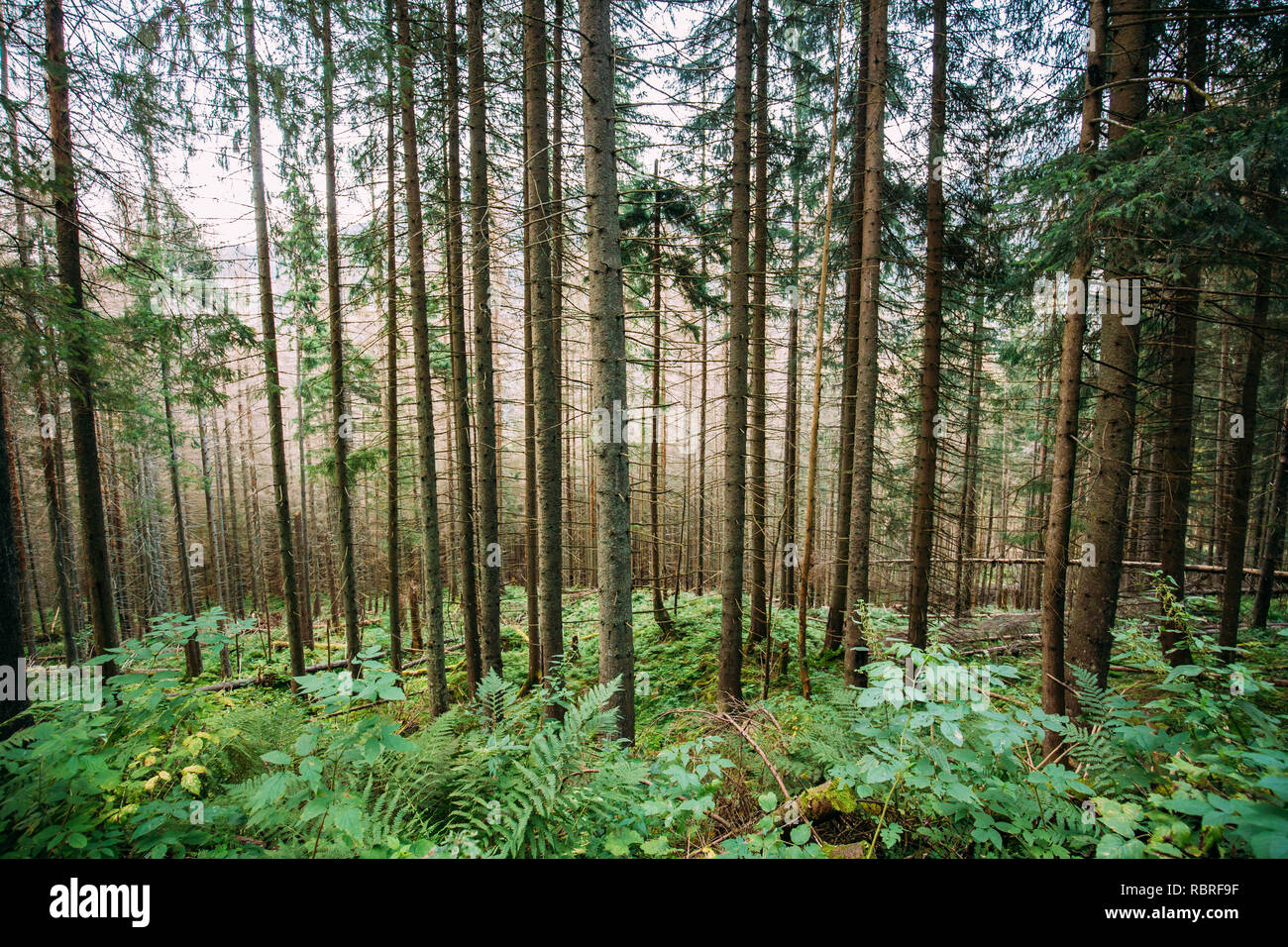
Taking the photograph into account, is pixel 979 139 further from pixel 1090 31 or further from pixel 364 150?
pixel 364 150

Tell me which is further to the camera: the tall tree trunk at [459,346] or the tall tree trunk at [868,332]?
the tall tree trunk at [459,346]

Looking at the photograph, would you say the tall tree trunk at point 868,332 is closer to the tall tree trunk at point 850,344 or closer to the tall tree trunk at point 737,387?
the tall tree trunk at point 850,344

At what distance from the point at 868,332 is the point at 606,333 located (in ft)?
17.9

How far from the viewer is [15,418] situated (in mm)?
10602

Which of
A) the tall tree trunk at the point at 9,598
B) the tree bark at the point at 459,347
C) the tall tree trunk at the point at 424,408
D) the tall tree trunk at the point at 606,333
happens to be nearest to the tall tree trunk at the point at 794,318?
the tall tree trunk at the point at 606,333

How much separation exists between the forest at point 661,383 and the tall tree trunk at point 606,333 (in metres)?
0.04

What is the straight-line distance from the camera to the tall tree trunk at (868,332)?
724cm

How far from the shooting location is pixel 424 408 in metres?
7.59

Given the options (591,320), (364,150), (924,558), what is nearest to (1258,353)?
(924,558)

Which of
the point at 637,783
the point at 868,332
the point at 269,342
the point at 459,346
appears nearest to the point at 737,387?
the point at 868,332

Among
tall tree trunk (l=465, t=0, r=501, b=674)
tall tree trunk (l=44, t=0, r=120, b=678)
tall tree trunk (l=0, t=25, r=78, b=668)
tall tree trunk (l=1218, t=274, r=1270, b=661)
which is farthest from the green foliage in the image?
tall tree trunk (l=1218, t=274, r=1270, b=661)

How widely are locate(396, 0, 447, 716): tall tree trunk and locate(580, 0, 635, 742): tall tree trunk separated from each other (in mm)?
4027

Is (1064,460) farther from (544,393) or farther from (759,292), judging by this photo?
(544,393)
